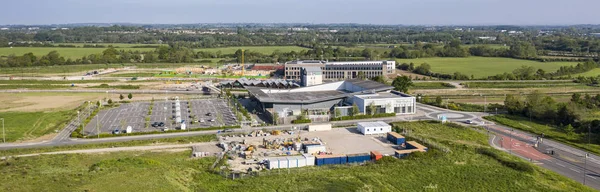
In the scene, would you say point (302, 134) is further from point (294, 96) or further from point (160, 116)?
point (160, 116)

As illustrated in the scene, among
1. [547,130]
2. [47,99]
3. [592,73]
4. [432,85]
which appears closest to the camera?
[547,130]

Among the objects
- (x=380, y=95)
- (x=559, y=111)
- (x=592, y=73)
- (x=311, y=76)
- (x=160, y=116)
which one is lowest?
(x=160, y=116)

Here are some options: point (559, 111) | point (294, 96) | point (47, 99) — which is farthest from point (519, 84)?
point (47, 99)

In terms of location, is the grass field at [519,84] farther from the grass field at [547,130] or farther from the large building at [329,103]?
the large building at [329,103]

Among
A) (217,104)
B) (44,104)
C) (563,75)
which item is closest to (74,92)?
(44,104)

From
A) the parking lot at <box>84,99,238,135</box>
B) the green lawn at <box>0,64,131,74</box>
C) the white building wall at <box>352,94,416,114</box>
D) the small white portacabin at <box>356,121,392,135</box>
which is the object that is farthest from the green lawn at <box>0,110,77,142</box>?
the green lawn at <box>0,64,131,74</box>

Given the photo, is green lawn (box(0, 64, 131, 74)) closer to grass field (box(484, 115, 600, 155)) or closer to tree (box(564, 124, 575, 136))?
grass field (box(484, 115, 600, 155))

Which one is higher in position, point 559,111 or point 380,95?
point 380,95

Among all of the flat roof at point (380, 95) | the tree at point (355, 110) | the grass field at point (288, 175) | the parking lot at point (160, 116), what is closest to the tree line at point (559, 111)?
the flat roof at point (380, 95)
